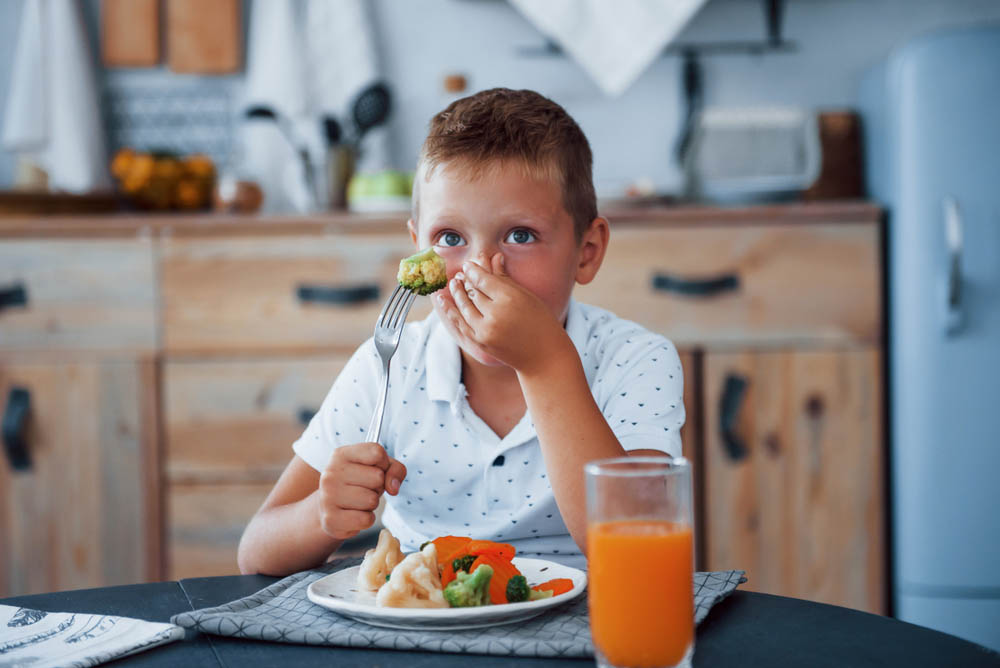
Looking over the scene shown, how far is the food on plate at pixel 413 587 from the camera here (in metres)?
0.71

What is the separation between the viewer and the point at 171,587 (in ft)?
2.72

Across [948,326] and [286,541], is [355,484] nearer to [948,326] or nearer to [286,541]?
[286,541]

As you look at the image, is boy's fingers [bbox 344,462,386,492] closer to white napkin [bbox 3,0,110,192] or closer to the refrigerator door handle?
the refrigerator door handle

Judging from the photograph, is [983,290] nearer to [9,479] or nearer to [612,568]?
[612,568]

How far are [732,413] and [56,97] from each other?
6.24 feet

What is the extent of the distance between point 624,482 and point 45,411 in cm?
190

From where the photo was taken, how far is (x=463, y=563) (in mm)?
735

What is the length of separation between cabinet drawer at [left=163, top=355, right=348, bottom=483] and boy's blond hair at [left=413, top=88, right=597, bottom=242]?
109 cm

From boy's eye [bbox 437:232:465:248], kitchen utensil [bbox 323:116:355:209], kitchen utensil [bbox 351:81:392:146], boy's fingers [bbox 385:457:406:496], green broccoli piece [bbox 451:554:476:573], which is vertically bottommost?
green broccoli piece [bbox 451:554:476:573]

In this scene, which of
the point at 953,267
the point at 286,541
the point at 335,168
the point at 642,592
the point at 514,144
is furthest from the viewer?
the point at 335,168

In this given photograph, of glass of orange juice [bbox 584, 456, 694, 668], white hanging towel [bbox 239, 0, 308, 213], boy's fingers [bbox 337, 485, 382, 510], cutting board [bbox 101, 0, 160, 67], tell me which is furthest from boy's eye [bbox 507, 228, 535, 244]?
cutting board [bbox 101, 0, 160, 67]

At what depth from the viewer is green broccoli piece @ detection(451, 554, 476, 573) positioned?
73 centimetres

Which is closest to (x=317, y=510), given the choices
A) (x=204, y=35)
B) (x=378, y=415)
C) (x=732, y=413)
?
(x=378, y=415)

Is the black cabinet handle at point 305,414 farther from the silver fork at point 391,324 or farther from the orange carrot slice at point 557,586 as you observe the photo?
the orange carrot slice at point 557,586
